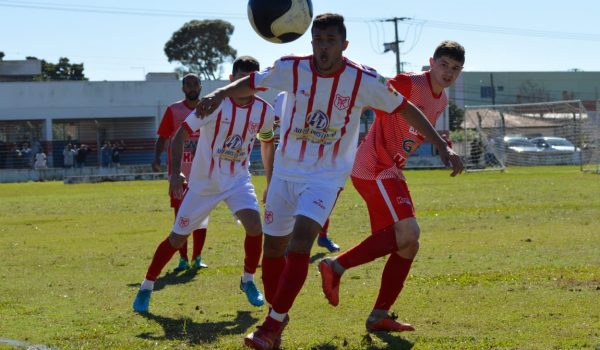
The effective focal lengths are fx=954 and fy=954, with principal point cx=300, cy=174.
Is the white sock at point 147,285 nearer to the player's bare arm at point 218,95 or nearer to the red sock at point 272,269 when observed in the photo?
the red sock at point 272,269

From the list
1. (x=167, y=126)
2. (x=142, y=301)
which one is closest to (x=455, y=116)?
(x=167, y=126)

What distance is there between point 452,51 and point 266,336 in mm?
2726

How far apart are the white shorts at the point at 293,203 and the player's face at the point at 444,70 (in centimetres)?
136

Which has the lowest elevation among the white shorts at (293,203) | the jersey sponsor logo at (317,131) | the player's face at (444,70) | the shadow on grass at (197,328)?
the shadow on grass at (197,328)

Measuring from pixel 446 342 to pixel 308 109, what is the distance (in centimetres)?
186

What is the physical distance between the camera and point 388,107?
6773 mm

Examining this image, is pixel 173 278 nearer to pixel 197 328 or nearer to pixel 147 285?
Answer: pixel 147 285

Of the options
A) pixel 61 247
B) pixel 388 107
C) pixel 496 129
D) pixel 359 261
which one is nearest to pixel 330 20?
pixel 388 107

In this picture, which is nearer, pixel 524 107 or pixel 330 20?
pixel 330 20

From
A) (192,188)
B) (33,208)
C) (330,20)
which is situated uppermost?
(330,20)

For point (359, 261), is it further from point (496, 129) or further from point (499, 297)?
point (496, 129)

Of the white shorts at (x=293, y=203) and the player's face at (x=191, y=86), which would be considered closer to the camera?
the white shorts at (x=293, y=203)

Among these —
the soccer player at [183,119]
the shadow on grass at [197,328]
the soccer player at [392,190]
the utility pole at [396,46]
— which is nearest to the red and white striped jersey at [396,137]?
the soccer player at [392,190]

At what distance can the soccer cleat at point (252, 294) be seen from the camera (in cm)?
856
